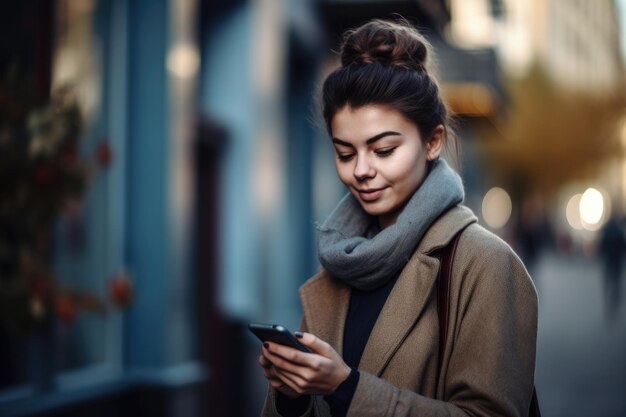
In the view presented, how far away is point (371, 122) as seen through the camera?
2.18 metres

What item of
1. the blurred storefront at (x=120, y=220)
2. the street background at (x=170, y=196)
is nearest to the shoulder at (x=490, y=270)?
the street background at (x=170, y=196)

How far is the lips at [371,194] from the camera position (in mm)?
2240

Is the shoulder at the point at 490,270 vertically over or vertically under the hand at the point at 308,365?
over

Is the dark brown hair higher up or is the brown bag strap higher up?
the dark brown hair

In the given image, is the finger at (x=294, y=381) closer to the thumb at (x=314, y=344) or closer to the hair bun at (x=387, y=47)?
the thumb at (x=314, y=344)

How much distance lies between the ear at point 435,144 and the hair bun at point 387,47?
0.17 metres

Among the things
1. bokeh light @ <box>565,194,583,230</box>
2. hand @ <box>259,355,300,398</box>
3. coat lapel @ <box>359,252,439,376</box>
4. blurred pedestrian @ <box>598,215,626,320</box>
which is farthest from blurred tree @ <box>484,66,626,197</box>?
hand @ <box>259,355,300,398</box>

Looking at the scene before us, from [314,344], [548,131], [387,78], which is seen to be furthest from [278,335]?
[548,131]

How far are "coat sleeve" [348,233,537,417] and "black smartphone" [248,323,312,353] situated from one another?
20 cm

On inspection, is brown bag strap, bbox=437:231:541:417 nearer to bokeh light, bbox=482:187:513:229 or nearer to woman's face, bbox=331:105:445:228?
woman's face, bbox=331:105:445:228

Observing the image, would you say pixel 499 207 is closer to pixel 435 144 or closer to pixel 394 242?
pixel 435 144

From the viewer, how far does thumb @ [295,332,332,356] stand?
6.31 feet

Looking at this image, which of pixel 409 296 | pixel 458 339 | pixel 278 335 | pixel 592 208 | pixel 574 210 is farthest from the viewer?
pixel 574 210

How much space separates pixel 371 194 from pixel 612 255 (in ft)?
51.7
